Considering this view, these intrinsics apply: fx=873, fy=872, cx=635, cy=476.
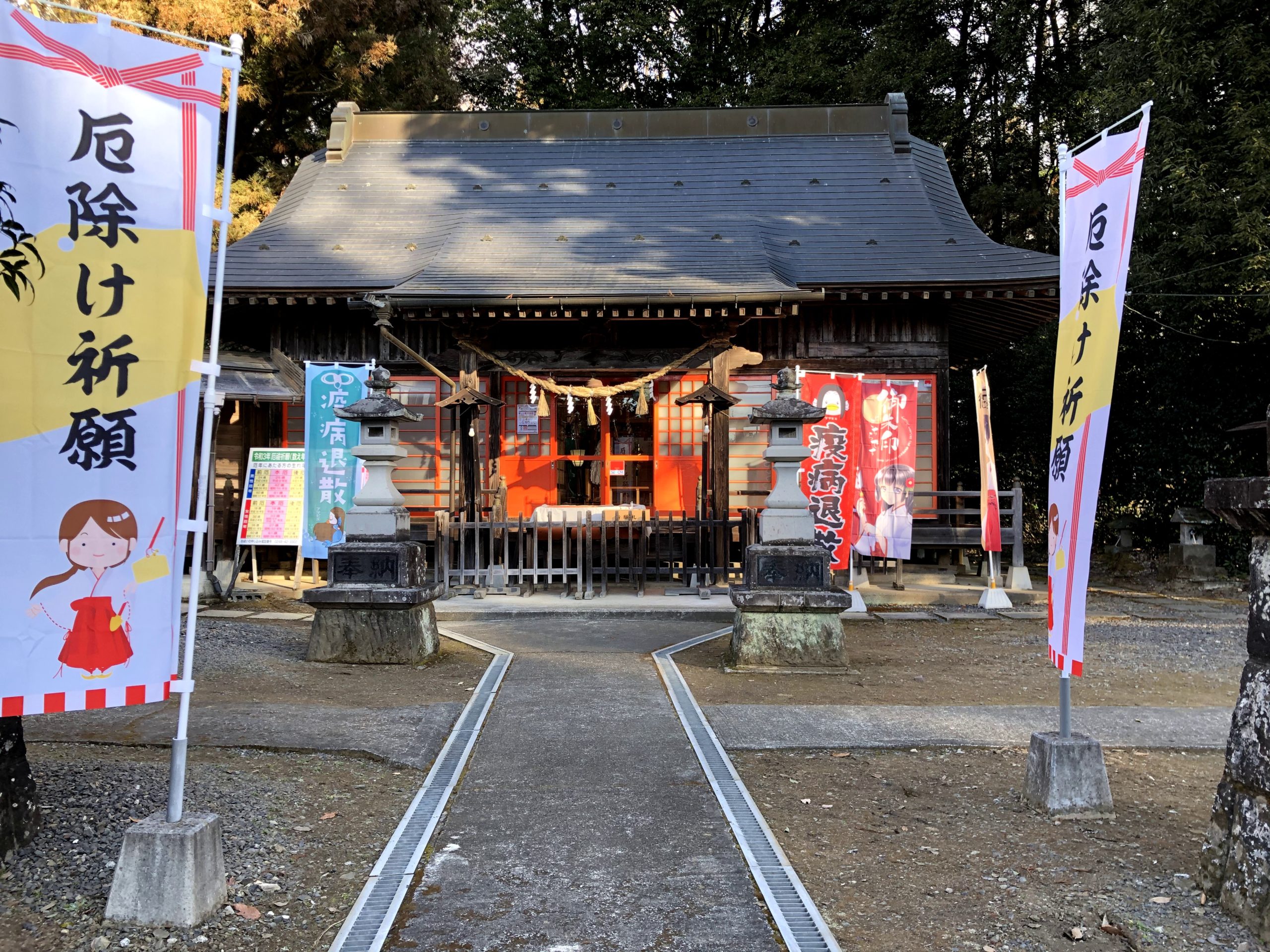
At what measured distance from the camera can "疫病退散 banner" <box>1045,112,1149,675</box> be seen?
3.63 m

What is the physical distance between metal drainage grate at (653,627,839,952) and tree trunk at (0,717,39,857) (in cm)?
275

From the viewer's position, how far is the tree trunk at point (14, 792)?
3221mm

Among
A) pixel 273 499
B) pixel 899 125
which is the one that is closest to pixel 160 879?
pixel 273 499

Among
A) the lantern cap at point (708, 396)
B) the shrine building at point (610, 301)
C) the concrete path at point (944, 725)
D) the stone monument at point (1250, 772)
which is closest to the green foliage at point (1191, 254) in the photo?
the shrine building at point (610, 301)

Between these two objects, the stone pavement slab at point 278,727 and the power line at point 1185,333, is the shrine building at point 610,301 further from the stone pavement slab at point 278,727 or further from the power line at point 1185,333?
the stone pavement slab at point 278,727

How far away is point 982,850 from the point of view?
140 inches

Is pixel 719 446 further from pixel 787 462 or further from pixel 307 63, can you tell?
pixel 307 63

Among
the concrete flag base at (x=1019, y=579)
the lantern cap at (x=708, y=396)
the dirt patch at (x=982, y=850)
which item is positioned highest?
the lantern cap at (x=708, y=396)

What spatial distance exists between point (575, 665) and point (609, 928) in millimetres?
4110

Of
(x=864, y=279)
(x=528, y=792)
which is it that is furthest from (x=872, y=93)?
(x=528, y=792)

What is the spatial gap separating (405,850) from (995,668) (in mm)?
5451

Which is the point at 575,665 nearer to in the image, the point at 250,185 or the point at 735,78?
the point at 250,185

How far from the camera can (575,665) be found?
6977mm

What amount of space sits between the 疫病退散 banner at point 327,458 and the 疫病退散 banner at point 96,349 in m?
7.54
